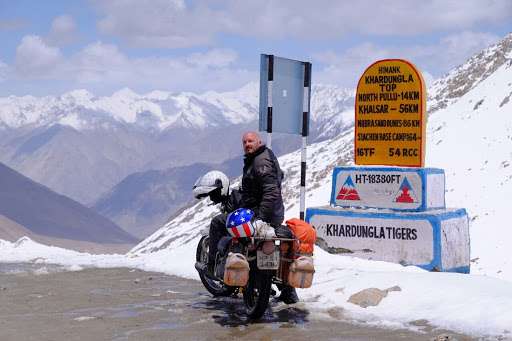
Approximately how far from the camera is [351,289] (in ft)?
33.3

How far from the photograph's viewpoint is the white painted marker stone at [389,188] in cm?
1376

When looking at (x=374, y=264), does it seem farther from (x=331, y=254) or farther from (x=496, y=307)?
(x=496, y=307)

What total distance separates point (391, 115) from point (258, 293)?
673 cm

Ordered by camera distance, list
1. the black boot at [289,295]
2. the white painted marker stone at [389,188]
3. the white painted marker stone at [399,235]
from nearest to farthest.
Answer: the black boot at [289,295] < the white painted marker stone at [399,235] < the white painted marker stone at [389,188]

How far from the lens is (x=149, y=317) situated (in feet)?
30.5

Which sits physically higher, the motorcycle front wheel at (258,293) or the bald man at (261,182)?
the bald man at (261,182)

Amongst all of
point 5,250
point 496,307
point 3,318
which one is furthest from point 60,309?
point 5,250

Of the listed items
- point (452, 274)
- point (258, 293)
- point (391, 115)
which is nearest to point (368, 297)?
point (452, 274)

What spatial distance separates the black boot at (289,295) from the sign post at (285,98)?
13.4 ft

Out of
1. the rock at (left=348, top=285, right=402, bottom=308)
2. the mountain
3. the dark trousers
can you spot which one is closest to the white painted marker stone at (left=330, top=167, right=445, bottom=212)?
the mountain

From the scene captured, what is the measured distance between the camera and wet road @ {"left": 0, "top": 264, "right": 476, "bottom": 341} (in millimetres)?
8195

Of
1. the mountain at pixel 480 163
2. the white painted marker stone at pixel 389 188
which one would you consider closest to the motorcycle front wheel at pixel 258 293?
the white painted marker stone at pixel 389 188

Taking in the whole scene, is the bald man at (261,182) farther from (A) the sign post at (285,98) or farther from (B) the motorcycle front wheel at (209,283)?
(A) the sign post at (285,98)

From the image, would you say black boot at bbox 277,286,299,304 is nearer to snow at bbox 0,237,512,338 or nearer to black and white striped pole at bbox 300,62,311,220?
snow at bbox 0,237,512,338
